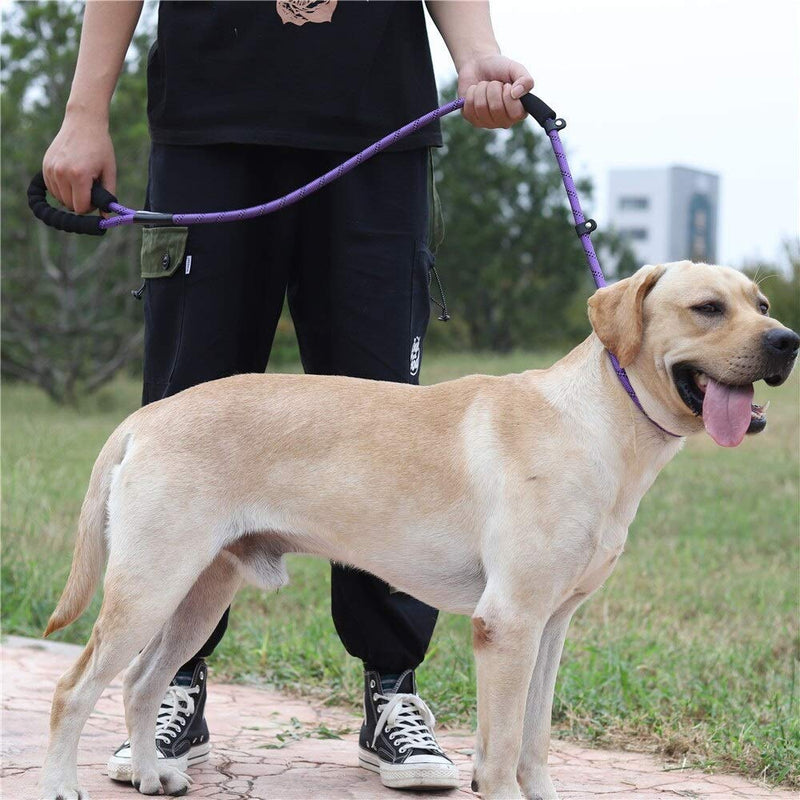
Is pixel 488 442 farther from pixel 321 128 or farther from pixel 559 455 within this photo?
pixel 321 128

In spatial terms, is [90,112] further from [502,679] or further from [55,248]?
[55,248]

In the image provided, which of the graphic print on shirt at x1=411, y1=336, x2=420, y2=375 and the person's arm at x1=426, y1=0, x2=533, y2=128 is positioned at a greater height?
the person's arm at x1=426, y1=0, x2=533, y2=128

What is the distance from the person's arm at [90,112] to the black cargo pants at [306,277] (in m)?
0.17

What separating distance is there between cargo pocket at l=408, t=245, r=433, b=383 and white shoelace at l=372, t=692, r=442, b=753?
99cm

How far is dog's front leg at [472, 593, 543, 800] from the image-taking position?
8.54 ft

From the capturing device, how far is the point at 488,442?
274 centimetres

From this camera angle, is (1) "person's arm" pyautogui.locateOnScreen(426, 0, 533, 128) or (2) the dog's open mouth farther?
(1) "person's arm" pyautogui.locateOnScreen(426, 0, 533, 128)

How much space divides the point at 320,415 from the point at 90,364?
13.2m

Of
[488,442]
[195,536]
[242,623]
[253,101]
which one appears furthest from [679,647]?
[253,101]

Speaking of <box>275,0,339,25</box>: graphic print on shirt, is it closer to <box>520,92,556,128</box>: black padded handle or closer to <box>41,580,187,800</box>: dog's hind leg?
<box>520,92,556,128</box>: black padded handle

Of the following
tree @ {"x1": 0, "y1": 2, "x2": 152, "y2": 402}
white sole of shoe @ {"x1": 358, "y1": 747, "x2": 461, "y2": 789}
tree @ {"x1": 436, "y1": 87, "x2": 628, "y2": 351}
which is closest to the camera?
white sole of shoe @ {"x1": 358, "y1": 747, "x2": 461, "y2": 789}

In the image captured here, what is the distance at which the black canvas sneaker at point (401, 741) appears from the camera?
311cm

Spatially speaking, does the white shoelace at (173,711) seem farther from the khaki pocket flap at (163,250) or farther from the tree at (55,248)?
the tree at (55,248)

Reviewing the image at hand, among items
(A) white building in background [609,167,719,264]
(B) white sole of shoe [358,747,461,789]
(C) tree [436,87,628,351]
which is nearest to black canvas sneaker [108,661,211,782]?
(B) white sole of shoe [358,747,461,789]
